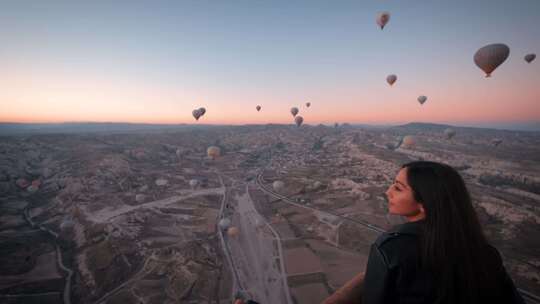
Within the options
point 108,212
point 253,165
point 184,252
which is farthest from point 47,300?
point 253,165

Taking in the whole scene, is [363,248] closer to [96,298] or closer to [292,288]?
[292,288]

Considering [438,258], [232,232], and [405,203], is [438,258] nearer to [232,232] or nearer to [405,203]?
[405,203]

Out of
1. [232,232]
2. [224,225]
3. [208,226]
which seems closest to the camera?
[232,232]

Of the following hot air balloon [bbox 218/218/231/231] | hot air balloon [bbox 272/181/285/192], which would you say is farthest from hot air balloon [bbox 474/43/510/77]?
hot air balloon [bbox 272/181/285/192]

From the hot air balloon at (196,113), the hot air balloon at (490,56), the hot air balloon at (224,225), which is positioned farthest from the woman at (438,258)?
the hot air balloon at (196,113)

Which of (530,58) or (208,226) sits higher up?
(530,58)

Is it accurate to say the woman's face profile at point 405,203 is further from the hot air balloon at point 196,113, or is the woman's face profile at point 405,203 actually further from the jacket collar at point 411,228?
the hot air balloon at point 196,113

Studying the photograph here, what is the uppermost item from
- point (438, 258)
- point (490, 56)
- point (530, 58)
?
point (530, 58)

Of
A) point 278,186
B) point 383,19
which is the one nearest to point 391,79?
point 383,19

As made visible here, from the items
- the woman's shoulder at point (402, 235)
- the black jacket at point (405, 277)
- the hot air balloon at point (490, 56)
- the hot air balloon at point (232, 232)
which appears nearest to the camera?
the black jacket at point (405, 277)
